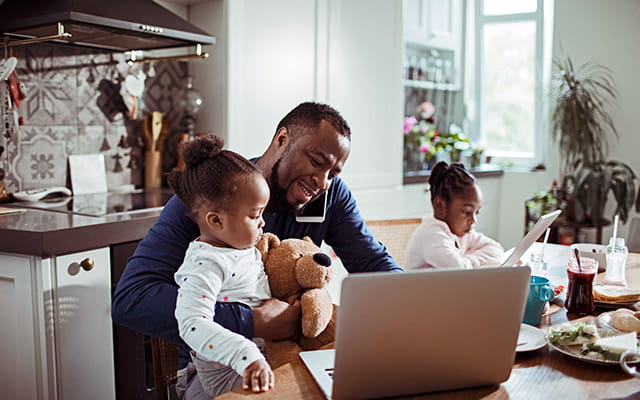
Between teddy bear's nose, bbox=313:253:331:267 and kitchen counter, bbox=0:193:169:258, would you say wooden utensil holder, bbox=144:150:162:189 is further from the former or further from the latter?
teddy bear's nose, bbox=313:253:331:267

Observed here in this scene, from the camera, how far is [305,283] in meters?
1.35

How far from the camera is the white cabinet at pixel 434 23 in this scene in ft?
14.8

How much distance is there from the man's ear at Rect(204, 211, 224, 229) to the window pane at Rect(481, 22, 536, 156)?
4.10m

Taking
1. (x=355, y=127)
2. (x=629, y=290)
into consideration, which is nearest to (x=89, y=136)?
(x=355, y=127)

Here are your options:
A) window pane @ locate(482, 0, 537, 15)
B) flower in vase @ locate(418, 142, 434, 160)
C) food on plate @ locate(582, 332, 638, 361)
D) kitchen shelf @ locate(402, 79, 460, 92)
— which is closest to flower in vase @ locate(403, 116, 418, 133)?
flower in vase @ locate(418, 142, 434, 160)

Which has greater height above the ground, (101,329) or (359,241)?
(359,241)

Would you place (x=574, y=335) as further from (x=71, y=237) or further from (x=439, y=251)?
(x=71, y=237)

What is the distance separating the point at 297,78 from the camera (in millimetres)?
3145

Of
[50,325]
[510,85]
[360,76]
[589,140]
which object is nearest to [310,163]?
[50,325]

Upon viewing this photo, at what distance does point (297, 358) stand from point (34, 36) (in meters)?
1.85

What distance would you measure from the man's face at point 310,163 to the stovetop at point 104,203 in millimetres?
838

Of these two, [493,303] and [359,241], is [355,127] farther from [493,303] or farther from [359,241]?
[493,303]

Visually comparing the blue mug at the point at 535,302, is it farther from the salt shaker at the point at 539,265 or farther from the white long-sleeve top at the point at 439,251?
the white long-sleeve top at the point at 439,251

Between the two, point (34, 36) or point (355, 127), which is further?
point (355, 127)
